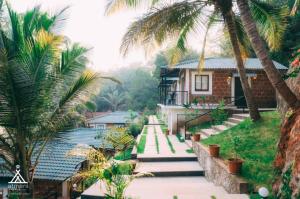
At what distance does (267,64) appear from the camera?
8297 millimetres

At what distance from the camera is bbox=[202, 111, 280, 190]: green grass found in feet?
26.0

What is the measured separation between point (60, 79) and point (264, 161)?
Answer: 20.0ft

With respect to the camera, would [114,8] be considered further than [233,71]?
No

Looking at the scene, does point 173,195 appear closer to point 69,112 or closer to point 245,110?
point 69,112

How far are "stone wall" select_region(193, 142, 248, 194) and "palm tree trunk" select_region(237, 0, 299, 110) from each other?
8.14ft

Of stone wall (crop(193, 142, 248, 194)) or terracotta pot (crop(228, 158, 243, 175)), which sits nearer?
stone wall (crop(193, 142, 248, 194))

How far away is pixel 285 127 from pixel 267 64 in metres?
1.82

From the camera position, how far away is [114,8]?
9297 millimetres

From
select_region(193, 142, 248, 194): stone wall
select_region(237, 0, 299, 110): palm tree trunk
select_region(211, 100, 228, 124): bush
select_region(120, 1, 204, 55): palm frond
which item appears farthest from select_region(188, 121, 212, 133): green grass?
select_region(237, 0, 299, 110): palm tree trunk

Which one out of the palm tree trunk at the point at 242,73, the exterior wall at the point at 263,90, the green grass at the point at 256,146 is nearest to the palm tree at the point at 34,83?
the green grass at the point at 256,146

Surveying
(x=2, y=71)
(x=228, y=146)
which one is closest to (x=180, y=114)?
(x=228, y=146)

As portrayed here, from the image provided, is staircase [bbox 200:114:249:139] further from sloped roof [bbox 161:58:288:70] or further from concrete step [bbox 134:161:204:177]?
sloped roof [bbox 161:58:288:70]

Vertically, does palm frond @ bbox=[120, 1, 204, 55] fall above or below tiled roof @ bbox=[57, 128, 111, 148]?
above

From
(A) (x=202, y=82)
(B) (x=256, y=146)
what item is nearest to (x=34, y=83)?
(B) (x=256, y=146)
